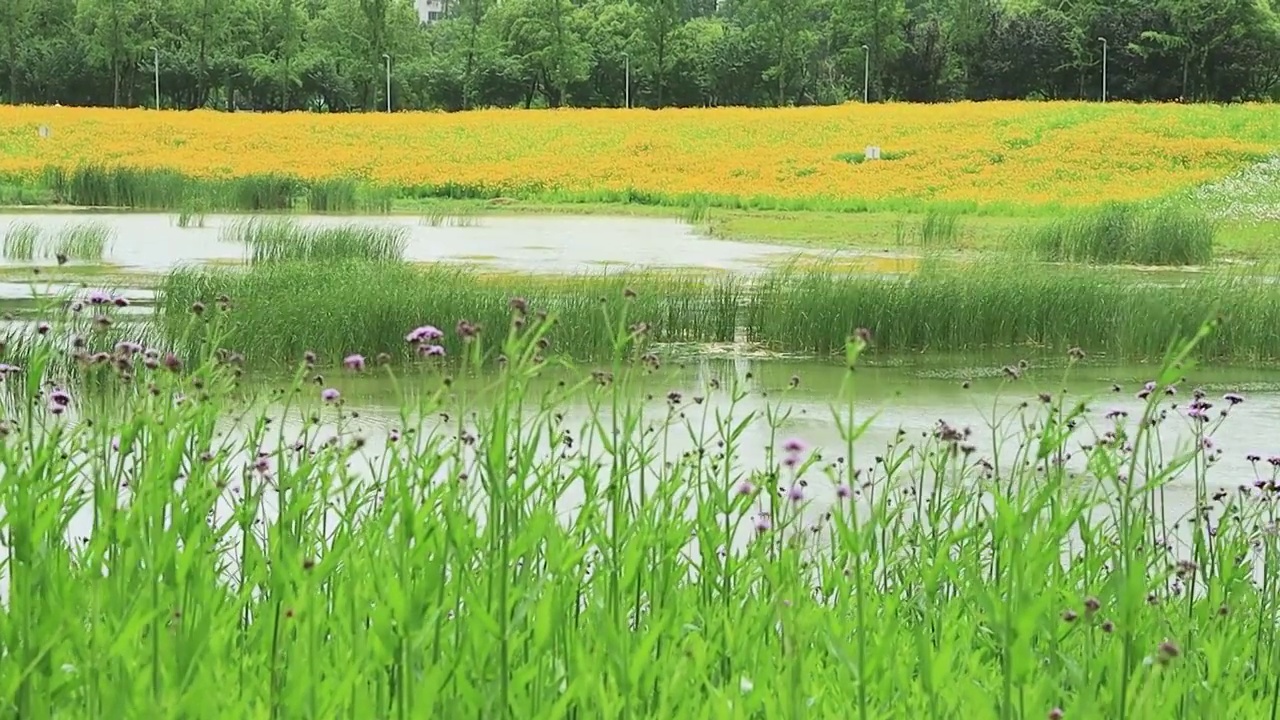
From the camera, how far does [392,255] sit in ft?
48.3

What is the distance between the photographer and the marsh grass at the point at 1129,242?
682 inches

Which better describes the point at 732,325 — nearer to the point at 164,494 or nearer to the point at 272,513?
the point at 272,513

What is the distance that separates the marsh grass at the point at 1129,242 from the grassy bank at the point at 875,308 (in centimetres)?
588

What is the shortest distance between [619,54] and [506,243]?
166ft

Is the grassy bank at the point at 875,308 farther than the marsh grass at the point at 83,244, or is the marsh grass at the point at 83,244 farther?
the marsh grass at the point at 83,244

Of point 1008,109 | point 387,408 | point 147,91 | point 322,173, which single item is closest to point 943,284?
point 387,408

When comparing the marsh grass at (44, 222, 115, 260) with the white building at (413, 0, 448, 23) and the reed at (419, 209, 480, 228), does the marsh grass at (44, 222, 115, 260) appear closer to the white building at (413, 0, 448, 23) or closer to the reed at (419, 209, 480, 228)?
the reed at (419, 209, 480, 228)

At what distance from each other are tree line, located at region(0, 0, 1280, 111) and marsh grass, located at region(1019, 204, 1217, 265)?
134 feet

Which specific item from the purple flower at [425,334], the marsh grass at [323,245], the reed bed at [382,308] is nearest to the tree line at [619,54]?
the marsh grass at [323,245]

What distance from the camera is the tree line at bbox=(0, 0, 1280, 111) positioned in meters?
57.1

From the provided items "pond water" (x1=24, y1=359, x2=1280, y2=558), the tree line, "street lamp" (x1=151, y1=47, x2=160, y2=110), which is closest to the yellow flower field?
the tree line

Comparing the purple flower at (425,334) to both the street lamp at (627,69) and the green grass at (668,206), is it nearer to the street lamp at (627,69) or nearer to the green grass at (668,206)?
the green grass at (668,206)

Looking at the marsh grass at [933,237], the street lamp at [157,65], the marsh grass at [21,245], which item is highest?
the street lamp at [157,65]

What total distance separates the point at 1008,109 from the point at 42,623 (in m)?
40.2
